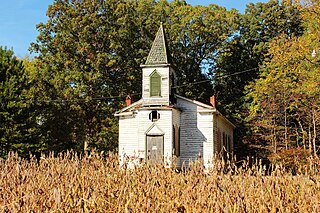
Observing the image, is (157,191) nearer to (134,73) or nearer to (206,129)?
(206,129)

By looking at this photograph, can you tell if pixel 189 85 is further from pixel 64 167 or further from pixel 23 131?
pixel 64 167

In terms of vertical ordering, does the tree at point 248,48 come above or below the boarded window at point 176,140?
above

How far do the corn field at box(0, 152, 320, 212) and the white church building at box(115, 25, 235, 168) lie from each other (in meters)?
21.4

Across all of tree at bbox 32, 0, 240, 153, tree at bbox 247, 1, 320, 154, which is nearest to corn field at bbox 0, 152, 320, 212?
tree at bbox 247, 1, 320, 154

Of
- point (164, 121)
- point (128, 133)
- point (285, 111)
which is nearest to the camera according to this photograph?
point (164, 121)

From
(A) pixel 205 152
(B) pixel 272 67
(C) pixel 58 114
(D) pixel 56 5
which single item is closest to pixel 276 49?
(A) pixel 205 152

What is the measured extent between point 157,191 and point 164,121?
23573mm

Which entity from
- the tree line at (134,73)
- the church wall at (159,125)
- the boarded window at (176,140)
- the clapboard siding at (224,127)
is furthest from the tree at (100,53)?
the boarded window at (176,140)

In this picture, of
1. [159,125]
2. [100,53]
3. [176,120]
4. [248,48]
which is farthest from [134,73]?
[248,48]

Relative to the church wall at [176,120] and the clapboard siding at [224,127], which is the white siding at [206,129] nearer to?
the church wall at [176,120]

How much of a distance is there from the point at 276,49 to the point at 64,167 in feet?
65.2

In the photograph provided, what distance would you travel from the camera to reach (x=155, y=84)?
30.3 m

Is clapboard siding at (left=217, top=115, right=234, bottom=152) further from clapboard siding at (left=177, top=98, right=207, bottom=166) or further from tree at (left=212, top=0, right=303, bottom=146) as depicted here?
clapboard siding at (left=177, top=98, right=207, bottom=166)

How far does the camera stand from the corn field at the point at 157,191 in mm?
4375
